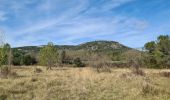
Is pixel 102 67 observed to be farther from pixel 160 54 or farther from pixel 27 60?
pixel 27 60

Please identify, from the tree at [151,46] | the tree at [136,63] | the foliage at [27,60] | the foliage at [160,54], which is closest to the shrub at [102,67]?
the tree at [136,63]

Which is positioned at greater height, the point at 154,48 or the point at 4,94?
the point at 154,48

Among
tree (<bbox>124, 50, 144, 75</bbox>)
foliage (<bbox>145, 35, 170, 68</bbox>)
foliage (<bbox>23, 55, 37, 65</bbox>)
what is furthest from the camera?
foliage (<bbox>23, 55, 37, 65</bbox>)

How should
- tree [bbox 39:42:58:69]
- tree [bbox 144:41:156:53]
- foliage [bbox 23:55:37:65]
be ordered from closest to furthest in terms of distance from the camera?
tree [bbox 39:42:58:69] → tree [bbox 144:41:156:53] → foliage [bbox 23:55:37:65]

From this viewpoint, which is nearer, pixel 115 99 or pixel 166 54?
pixel 115 99

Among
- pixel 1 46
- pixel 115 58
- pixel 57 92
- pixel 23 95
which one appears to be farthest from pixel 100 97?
pixel 115 58

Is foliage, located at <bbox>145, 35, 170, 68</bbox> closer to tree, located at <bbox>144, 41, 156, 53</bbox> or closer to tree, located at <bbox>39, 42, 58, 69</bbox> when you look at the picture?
tree, located at <bbox>144, 41, 156, 53</bbox>


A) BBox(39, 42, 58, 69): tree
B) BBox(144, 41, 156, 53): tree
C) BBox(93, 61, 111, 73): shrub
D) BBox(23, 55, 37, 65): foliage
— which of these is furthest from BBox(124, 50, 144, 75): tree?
BBox(23, 55, 37, 65): foliage

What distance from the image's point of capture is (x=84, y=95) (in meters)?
14.5

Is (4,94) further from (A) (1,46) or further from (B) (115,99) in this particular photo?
(A) (1,46)

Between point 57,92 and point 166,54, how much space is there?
5303cm

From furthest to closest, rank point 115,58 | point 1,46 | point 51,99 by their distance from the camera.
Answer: point 115,58
point 1,46
point 51,99

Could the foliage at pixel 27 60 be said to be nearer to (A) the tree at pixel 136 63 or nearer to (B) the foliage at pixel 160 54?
(A) the tree at pixel 136 63

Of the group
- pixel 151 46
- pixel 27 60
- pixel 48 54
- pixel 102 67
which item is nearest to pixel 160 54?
pixel 151 46
